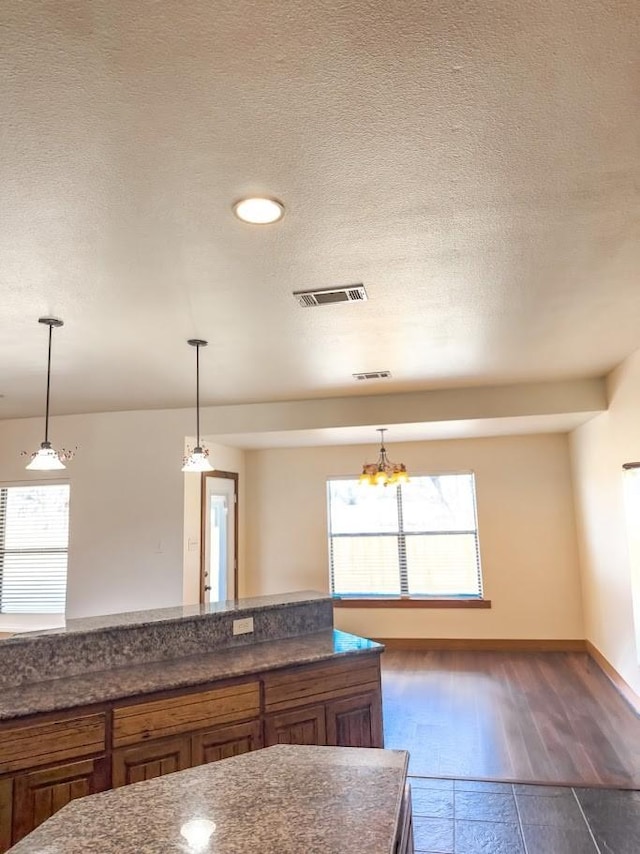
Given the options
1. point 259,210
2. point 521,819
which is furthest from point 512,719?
point 259,210

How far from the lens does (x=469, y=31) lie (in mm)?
1264

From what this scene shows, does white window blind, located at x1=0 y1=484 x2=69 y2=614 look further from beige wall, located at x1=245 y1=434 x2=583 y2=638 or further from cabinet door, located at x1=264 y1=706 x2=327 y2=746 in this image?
cabinet door, located at x1=264 y1=706 x2=327 y2=746

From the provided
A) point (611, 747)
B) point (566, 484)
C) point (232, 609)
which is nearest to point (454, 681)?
point (611, 747)

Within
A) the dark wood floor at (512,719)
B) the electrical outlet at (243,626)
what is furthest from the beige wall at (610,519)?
the electrical outlet at (243,626)

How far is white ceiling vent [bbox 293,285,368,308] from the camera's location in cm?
266

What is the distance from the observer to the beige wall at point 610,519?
4.09 m

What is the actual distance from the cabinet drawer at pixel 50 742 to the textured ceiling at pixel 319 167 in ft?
6.16

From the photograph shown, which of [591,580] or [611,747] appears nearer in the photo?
[611,747]

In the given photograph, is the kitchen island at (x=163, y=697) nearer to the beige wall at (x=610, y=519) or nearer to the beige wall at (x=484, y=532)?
the beige wall at (x=610, y=519)

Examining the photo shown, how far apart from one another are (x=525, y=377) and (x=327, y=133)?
3430mm

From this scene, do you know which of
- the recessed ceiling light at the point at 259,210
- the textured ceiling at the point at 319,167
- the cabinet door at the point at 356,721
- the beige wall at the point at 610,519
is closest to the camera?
the textured ceiling at the point at 319,167

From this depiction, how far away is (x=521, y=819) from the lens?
2.83m

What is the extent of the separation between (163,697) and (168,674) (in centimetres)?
17

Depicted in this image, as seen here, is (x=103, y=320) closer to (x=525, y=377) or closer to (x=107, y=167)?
(x=107, y=167)
